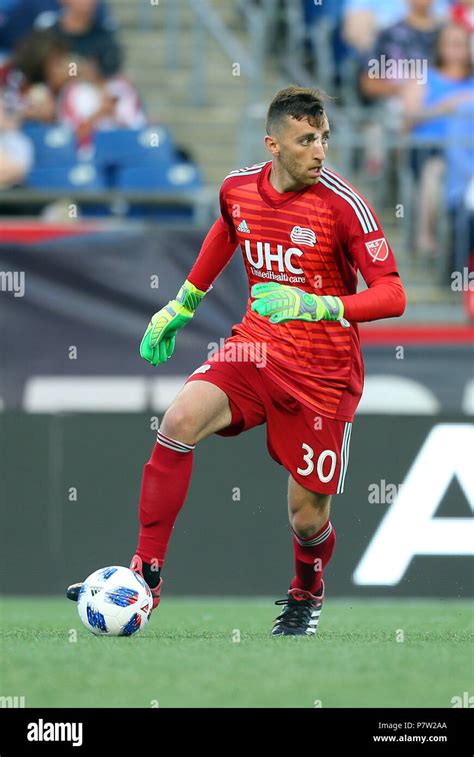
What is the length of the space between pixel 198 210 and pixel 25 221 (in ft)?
3.71

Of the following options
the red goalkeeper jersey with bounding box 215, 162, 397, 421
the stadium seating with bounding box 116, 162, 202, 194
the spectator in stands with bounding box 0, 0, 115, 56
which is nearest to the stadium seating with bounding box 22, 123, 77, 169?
the stadium seating with bounding box 116, 162, 202, 194

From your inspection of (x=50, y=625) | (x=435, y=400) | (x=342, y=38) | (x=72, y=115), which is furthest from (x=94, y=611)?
(x=342, y=38)

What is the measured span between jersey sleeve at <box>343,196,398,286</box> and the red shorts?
65cm

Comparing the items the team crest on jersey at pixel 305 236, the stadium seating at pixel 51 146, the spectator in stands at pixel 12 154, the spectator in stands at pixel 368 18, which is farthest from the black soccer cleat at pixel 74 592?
the spectator in stands at pixel 368 18

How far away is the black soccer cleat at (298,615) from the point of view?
6.35 metres

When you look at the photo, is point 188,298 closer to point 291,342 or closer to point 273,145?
point 291,342

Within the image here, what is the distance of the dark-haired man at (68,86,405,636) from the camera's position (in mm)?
5922

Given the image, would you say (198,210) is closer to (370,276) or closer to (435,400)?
(435,400)

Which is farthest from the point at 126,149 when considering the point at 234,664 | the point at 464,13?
the point at 234,664

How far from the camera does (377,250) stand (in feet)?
19.2

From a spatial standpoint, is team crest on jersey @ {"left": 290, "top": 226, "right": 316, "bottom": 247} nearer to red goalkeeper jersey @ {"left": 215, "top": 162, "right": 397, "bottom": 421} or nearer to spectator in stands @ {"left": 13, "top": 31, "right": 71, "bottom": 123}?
red goalkeeper jersey @ {"left": 215, "top": 162, "right": 397, "bottom": 421}

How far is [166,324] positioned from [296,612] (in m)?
1.38

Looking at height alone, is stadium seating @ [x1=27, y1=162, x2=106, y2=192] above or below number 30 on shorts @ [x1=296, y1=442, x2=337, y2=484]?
above

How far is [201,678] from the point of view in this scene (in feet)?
16.5
